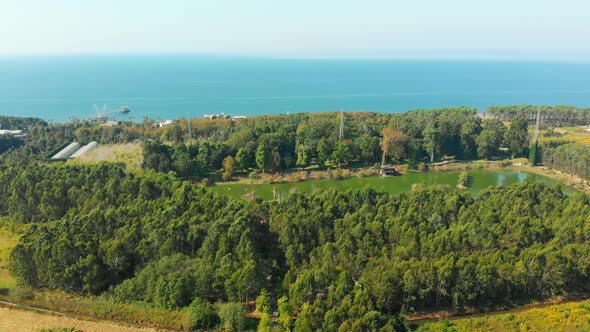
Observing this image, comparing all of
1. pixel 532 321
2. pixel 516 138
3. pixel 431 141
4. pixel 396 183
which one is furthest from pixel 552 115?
pixel 532 321

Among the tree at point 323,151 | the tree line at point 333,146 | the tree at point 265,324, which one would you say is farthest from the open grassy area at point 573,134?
the tree at point 265,324

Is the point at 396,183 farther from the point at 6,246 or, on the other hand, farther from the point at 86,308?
the point at 6,246

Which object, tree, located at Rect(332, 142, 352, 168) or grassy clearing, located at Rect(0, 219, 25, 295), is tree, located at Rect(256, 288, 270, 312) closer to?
grassy clearing, located at Rect(0, 219, 25, 295)

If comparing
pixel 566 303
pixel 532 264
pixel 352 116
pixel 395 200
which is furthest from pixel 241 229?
pixel 352 116

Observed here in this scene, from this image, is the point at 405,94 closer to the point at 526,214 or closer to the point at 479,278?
the point at 526,214

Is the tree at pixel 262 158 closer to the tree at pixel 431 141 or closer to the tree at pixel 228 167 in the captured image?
the tree at pixel 228 167
